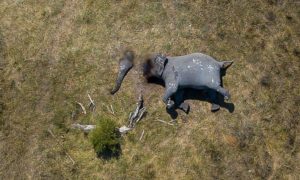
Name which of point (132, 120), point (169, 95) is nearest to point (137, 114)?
point (132, 120)

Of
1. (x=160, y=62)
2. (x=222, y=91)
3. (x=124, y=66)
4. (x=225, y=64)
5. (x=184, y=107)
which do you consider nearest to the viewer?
(x=222, y=91)

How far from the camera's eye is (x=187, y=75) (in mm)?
12070

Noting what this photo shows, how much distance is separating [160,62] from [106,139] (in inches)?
92.1

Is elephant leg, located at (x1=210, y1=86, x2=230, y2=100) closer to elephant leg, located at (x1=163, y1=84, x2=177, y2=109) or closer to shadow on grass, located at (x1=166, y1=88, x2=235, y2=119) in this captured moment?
shadow on grass, located at (x1=166, y1=88, x2=235, y2=119)

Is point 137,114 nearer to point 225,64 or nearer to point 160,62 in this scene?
point 160,62

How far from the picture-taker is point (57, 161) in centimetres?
1243

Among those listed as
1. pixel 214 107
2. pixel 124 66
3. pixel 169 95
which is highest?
pixel 124 66

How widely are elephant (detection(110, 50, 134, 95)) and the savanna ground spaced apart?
0.46 feet

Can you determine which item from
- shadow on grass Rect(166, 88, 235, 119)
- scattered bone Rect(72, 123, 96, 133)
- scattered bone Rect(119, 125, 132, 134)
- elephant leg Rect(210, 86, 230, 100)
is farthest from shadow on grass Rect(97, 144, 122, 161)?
elephant leg Rect(210, 86, 230, 100)

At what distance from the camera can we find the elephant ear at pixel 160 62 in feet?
39.9

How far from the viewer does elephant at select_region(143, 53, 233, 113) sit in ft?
39.5

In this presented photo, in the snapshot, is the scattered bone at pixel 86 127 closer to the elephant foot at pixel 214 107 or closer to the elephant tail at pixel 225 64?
the elephant foot at pixel 214 107

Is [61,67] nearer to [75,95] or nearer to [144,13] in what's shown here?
A: [75,95]

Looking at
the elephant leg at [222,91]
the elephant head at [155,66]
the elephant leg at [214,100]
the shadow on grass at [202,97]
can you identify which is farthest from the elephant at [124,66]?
the elephant leg at [222,91]
